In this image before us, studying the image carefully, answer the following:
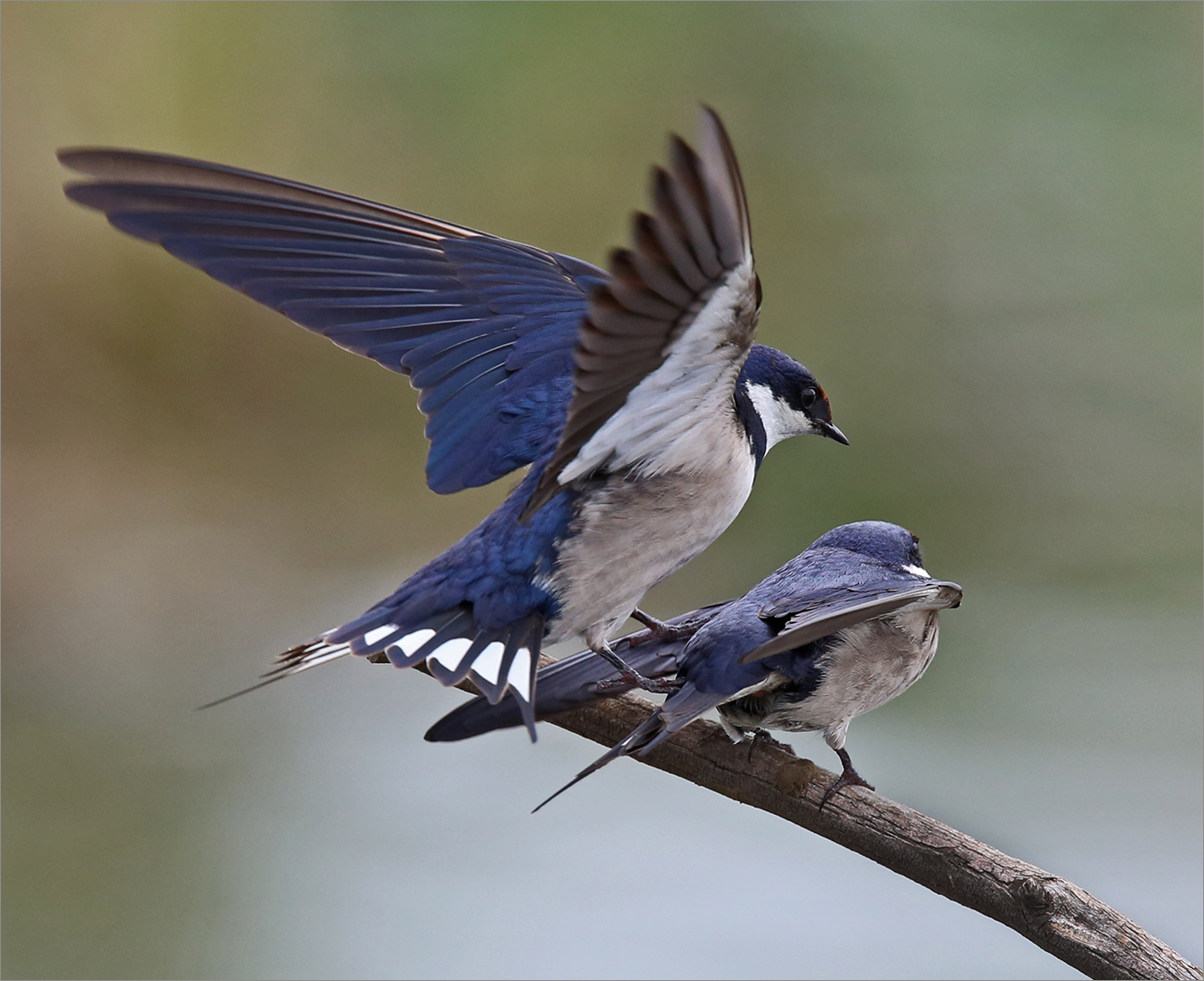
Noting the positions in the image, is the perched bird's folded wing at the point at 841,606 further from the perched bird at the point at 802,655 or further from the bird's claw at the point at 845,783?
the bird's claw at the point at 845,783

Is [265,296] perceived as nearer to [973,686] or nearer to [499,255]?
[499,255]

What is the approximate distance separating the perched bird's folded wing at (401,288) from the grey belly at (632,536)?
0.48 feet

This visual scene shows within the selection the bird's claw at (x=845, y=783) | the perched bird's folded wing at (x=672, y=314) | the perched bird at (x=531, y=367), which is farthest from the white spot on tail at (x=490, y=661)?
the bird's claw at (x=845, y=783)

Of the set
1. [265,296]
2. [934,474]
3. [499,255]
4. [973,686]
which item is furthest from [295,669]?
[934,474]

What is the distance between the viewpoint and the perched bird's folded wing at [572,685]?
3.10ft

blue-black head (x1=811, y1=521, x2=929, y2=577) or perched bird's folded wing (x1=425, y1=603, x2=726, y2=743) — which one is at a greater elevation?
blue-black head (x1=811, y1=521, x2=929, y2=577)

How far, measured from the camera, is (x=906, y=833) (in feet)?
3.43

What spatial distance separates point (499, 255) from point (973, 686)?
161 centimetres

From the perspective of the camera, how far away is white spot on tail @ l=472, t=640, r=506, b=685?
0.99 meters

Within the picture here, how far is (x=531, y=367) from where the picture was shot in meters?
1.30

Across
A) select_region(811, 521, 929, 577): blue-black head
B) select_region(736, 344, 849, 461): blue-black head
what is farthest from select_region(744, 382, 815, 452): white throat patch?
select_region(811, 521, 929, 577): blue-black head

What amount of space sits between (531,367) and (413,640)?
342 mm

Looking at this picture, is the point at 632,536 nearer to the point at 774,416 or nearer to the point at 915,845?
the point at 774,416

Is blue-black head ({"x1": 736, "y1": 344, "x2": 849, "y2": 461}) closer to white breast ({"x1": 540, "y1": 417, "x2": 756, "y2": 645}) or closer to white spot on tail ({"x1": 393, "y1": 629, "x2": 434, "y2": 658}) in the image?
white breast ({"x1": 540, "y1": 417, "x2": 756, "y2": 645})
